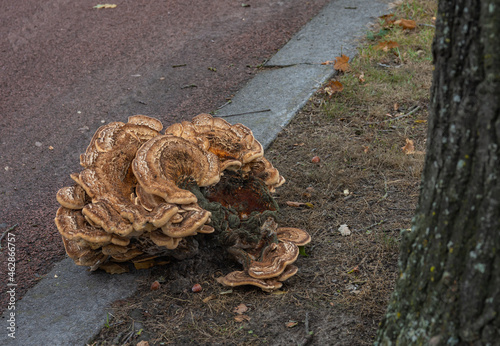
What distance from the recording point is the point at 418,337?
186 cm

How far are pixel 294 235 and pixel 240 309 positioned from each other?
2.04ft

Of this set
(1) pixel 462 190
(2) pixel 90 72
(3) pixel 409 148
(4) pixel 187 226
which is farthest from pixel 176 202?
(2) pixel 90 72

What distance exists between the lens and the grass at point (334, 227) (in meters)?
2.58

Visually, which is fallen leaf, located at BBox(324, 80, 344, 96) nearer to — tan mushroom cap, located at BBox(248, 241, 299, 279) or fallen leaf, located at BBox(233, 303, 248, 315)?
tan mushroom cap, located at BBox(248, 241, 299, 279)

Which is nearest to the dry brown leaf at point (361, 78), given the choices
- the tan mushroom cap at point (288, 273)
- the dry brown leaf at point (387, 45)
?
the dry brown leaf at point (387, 45)

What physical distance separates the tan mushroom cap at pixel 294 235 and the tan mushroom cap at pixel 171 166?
0.54 m

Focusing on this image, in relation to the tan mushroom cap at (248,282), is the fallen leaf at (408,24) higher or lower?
higher

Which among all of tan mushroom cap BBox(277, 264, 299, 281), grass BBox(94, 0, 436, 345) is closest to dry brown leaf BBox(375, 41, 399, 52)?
grass BBox(94, 0, 436, 345)

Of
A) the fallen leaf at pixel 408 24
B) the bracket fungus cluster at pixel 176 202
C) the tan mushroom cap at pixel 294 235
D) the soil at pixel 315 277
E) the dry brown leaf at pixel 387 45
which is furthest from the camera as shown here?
the fallen leaf at pixel 408 24

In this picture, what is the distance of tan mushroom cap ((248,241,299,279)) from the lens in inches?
109

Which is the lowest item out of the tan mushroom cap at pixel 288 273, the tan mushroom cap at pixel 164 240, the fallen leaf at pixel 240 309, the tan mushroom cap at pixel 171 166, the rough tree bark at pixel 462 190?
the fallen leaf at pixel 240 309

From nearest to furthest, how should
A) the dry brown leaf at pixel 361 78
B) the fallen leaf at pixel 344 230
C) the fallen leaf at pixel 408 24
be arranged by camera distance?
the fallen leaf at pixel 344 230
the dry brown leaf at pixel 361 78
the fallen leaf at pixel 408 24

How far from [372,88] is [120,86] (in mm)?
2659

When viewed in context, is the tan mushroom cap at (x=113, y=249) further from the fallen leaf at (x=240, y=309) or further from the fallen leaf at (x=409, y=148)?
the fallen leaf at (x=409, y=148)
